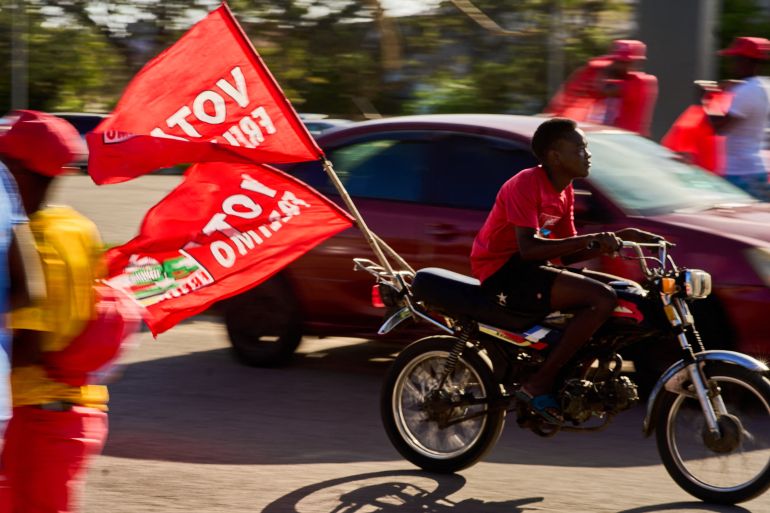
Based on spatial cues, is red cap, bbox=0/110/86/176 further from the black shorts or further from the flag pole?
the black shorts

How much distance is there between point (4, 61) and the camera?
27.3m

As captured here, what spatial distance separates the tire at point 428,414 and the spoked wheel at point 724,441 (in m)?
0.78

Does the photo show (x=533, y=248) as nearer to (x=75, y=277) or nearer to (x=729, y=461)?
(x=729, y=461)

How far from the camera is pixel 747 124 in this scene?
31.2ft

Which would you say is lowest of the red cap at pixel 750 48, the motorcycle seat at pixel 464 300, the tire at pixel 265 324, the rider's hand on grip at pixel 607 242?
the tire at pixel 265 324

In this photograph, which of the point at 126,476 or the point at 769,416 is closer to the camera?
the point at 769,416

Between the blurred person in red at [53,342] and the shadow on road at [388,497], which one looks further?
the shadow on road at [388,497]

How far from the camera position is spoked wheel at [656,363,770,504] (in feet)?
17.1

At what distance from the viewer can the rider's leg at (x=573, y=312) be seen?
5.48 m

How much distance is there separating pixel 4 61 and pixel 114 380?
2108 cm

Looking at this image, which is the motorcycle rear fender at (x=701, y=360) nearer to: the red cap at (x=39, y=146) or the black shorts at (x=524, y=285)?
the black shorts at (x=524, y=285)

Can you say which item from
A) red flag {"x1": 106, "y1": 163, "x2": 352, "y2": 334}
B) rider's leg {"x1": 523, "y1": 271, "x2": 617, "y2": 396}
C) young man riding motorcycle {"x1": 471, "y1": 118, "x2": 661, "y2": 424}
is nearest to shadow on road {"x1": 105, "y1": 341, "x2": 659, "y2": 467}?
rider's leg {"x1": 523, "y1": 271, "x2": 617, "y2": 396}

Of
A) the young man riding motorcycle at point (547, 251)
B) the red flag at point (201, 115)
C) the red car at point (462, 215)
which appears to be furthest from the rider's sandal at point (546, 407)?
the red car at point (462, 215)

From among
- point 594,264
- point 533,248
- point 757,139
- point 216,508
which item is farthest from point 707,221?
point 216,508
